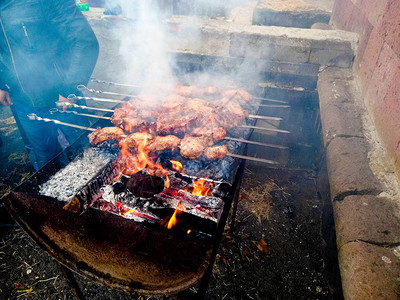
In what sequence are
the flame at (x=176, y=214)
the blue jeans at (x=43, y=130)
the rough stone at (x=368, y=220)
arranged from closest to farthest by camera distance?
the rough stone at (x=368, y=220), the flame at (x=176, y=214), the blue jeans at (x=43, y=130)

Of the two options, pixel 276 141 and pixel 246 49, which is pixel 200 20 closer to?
pixel 246 49

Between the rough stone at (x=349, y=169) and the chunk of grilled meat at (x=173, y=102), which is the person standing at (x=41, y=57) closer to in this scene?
the chunk of grilled meat at (x=173, y=102)

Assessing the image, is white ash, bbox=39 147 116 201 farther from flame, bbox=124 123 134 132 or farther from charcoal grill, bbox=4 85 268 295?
flame, bbox=124 123 134 132

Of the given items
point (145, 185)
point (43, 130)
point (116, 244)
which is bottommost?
point (43, 130)

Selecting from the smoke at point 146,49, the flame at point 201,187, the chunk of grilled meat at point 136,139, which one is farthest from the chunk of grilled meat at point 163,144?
the smoke at point 146,49

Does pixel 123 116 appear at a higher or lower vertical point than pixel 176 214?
higher

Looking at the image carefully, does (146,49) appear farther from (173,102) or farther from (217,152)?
(217,152)

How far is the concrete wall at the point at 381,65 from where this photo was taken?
2.71 meters

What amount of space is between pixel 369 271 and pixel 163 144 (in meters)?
2.33

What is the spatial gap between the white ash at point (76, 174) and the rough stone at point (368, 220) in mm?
2537

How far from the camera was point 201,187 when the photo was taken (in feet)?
8.31

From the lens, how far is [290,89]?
15.8 feet

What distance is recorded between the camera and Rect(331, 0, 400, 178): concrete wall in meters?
2.71

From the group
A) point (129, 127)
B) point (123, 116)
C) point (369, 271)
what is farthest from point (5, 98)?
point (369, 271)
